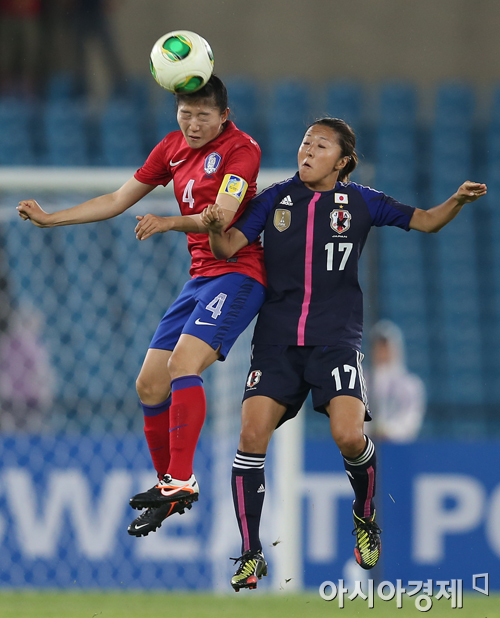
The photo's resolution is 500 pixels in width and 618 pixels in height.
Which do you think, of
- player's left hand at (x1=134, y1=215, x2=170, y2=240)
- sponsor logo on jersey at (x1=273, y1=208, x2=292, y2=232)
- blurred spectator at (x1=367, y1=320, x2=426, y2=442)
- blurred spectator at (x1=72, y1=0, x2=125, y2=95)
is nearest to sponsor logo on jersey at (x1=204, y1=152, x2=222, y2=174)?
sponsor logo on jersey at (x1=273, y1=208, x2=292, y2=232)

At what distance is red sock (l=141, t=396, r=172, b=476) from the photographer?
14.9 ft

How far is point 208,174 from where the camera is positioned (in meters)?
4.30

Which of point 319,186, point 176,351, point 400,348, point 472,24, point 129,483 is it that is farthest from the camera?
point 472,24

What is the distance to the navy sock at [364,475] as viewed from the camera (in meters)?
4.46

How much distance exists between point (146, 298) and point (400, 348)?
300 centimetres

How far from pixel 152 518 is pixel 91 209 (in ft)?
4.49

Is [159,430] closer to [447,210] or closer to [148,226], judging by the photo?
[148,226]

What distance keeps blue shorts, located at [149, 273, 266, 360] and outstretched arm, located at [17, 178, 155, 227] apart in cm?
47

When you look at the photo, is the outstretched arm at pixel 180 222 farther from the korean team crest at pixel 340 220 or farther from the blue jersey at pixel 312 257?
the korean team crest at pixel 340 220

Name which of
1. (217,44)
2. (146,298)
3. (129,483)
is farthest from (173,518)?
(217,44)

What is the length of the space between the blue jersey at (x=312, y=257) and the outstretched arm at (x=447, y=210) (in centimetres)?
5

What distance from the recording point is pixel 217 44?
1159 cm

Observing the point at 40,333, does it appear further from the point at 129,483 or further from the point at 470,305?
the point at 470,305

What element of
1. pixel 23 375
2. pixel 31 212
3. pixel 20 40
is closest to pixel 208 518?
pixel 23 375
